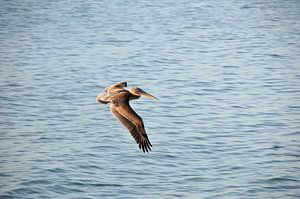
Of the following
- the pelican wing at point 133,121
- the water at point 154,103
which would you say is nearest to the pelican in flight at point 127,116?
the pelican wing at point 133,121

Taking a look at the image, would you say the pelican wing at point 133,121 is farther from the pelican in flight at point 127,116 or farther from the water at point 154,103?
the water at point 154,103

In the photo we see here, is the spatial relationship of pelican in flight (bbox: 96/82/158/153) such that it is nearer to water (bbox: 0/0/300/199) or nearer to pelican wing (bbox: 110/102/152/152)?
pelican wing (bbox: 110/102/152/152)

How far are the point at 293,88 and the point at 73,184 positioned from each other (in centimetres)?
1267

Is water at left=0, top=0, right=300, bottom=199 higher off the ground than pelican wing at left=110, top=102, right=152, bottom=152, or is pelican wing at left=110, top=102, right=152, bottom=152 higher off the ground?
water at left=0, top=0, right=300, bottom=199

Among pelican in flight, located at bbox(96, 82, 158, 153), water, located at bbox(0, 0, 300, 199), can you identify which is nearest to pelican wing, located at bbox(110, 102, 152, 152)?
pelican in flight, located at bbox(96, 82, 158, 153)

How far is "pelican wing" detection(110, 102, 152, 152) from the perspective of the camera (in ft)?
43.6

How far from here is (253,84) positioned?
2941 cm

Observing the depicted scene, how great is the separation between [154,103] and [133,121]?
1197cm

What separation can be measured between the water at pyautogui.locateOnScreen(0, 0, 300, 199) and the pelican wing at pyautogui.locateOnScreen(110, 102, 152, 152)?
4.28 m

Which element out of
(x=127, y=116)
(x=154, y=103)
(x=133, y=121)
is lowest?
(x=133, y=121)

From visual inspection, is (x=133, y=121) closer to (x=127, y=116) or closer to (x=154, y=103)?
(x=127, y=116)

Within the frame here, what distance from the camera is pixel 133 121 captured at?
43.7 feet

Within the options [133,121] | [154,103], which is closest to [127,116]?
[133,121]

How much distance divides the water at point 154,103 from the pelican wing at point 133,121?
14.0 feet
